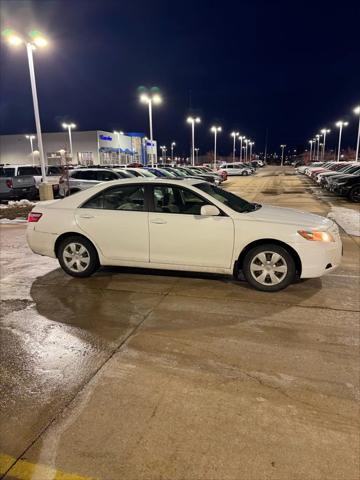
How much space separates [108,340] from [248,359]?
1.49 meters

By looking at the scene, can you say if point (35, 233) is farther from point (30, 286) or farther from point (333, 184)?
point (333, 184)

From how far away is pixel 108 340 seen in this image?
4.05 metres

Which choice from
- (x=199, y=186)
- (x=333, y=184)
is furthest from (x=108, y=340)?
(x=333, y=184)

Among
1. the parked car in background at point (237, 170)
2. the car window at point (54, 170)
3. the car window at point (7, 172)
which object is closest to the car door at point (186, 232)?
the car window at point (7, 172)

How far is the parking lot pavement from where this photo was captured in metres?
2.45

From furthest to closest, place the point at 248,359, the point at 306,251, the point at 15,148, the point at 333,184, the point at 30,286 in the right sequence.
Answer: the point at 15,148 → the point at 333,184 → the point at 30,286 → the point at 306,251 → the point at 248,359

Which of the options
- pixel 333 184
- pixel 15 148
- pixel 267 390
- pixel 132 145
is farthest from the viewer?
pixel 132 145

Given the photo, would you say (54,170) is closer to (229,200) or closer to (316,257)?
(229,200)

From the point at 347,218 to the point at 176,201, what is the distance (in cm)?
848

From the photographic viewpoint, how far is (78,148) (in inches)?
2657

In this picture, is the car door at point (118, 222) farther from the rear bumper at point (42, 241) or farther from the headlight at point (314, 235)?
the headlight at point (314, 235)

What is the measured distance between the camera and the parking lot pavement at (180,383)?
245 cm

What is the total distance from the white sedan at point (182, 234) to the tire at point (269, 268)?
1 cm

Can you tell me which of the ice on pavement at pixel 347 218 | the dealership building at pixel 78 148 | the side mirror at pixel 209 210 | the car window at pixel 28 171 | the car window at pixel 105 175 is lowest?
the ice on pavement at pixel 347 218
